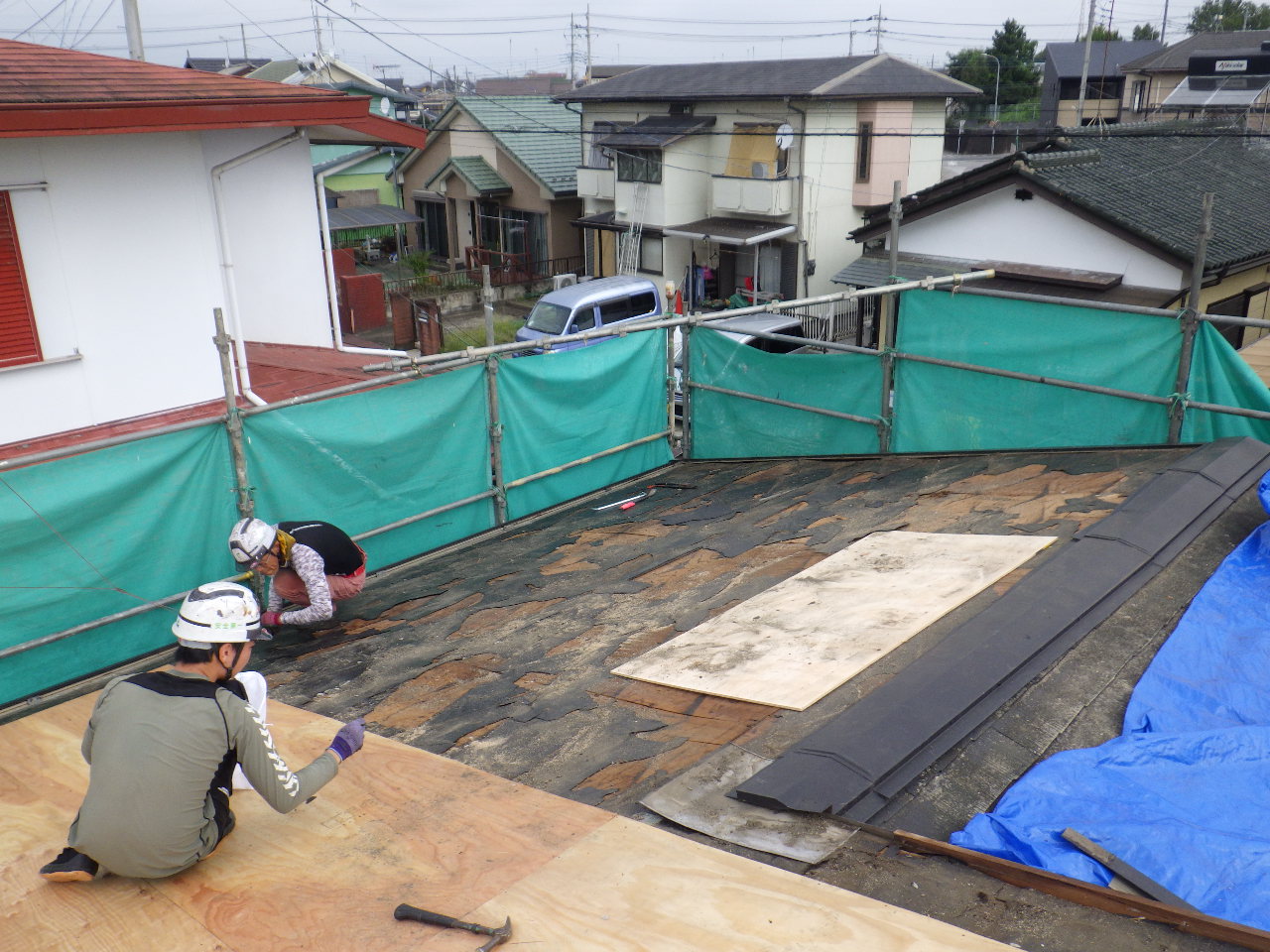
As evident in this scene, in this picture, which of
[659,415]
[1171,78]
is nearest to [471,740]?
[659,415]

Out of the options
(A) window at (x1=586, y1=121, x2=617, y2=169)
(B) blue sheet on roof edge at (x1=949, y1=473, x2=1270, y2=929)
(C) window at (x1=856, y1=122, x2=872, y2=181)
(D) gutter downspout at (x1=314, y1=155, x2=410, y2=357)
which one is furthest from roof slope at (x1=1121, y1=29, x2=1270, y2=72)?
(B) blue sheet on roof edge at (x1=949, y1=473, x2=1270, y2=929)

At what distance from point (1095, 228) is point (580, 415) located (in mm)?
10396

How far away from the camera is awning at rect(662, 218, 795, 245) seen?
25.0 m

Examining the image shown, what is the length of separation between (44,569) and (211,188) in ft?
15.1

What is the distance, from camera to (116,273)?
831 centimetres

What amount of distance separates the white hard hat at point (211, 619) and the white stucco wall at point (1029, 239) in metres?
15.0

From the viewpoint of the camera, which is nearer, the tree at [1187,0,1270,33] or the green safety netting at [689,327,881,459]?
the green safety netting at [689,327,881,459]

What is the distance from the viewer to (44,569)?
17.9ft

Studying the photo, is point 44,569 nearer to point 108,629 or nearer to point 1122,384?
point 108,629

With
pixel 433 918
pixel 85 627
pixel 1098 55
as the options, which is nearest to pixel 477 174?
pixel 85 627

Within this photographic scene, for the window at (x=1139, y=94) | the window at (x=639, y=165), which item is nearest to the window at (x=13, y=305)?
the window at (x=639, y=165)

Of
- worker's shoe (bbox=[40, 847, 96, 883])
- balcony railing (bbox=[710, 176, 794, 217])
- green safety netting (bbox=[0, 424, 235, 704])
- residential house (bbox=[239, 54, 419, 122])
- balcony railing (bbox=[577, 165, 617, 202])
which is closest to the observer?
worker's shoe (bbox=[40, 847, 96, 883])

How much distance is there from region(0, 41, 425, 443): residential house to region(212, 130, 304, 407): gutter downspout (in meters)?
0.01

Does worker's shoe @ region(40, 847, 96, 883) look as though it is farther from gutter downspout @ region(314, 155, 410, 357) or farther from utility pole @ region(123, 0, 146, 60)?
utility pole @ region(123, 0, 146, 60)
